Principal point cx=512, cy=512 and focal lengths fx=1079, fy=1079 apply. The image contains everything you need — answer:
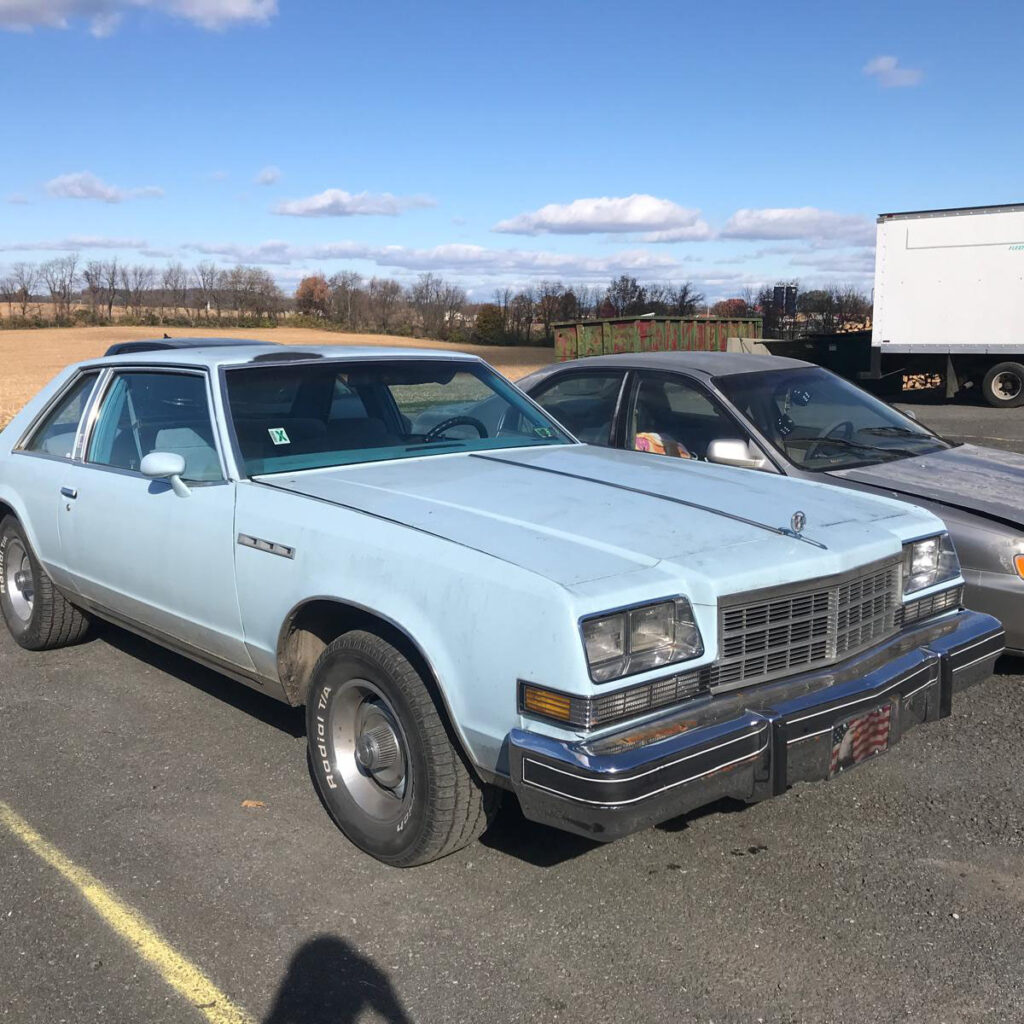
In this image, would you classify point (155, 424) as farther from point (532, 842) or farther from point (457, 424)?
point (532, 842)

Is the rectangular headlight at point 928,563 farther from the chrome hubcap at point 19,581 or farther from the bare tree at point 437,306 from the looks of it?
the bare tree at point 437,306

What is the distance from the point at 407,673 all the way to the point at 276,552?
762mm

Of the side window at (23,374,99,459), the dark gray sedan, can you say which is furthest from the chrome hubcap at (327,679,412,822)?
the side window at (23,374,99,459)

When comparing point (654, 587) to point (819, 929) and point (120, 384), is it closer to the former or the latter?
point (819, 929)

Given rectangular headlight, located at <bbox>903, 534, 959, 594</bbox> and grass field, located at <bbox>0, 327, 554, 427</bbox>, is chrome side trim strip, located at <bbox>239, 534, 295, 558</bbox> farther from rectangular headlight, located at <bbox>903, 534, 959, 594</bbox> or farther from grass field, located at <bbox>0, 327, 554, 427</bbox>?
grass field, located at <bbox>0, 327, 554, 427</bbox>

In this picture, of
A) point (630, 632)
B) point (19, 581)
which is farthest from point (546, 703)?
point (19, 581)

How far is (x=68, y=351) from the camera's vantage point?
163 feet

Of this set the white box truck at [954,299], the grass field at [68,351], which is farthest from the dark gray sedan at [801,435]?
the white box truck at [954,299]

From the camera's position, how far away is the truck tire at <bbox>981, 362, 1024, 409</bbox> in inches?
787

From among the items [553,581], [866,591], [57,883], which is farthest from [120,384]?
[866,591]

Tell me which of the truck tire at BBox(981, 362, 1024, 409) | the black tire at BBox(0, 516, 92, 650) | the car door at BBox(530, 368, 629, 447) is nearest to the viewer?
the black tire at BBox(0, 516, 92, 650)

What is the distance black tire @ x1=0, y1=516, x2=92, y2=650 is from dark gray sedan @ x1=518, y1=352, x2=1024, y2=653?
2.98 metres

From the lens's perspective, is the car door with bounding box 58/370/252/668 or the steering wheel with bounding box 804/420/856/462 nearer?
the car door with bounding box 58/370/252/668

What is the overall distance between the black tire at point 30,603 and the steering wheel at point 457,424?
2.19m
